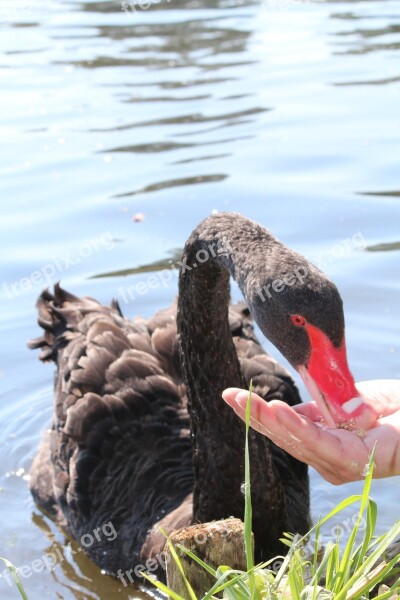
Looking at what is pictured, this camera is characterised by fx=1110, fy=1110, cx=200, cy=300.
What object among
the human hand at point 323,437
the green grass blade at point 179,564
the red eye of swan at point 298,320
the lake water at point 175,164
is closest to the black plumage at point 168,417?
the red eye of swan at point 298,320

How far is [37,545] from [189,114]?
5.87 metres

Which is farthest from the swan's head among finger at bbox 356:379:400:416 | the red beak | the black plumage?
finger at bbox 356:379:400:416

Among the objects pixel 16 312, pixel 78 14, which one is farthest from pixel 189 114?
pixel 78 14

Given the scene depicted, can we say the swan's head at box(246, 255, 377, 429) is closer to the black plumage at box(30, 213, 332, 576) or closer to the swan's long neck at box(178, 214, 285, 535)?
the black plumage at box(30, 213, 332, 576)

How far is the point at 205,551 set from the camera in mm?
2668

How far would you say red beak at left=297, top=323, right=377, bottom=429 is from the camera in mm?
3166

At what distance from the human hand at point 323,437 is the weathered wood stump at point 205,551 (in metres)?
0.35

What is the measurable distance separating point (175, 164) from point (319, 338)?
221 inches

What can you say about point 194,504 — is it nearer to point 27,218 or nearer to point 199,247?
point 199,247

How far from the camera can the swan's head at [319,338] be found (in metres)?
3.19

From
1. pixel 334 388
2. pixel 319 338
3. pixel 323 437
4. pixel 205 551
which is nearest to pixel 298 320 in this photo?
pixel 319 338

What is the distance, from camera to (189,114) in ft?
32.9

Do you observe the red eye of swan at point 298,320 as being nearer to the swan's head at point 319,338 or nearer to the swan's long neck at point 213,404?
the swan's head at point 319,338

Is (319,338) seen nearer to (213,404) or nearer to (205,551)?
(205,551)
